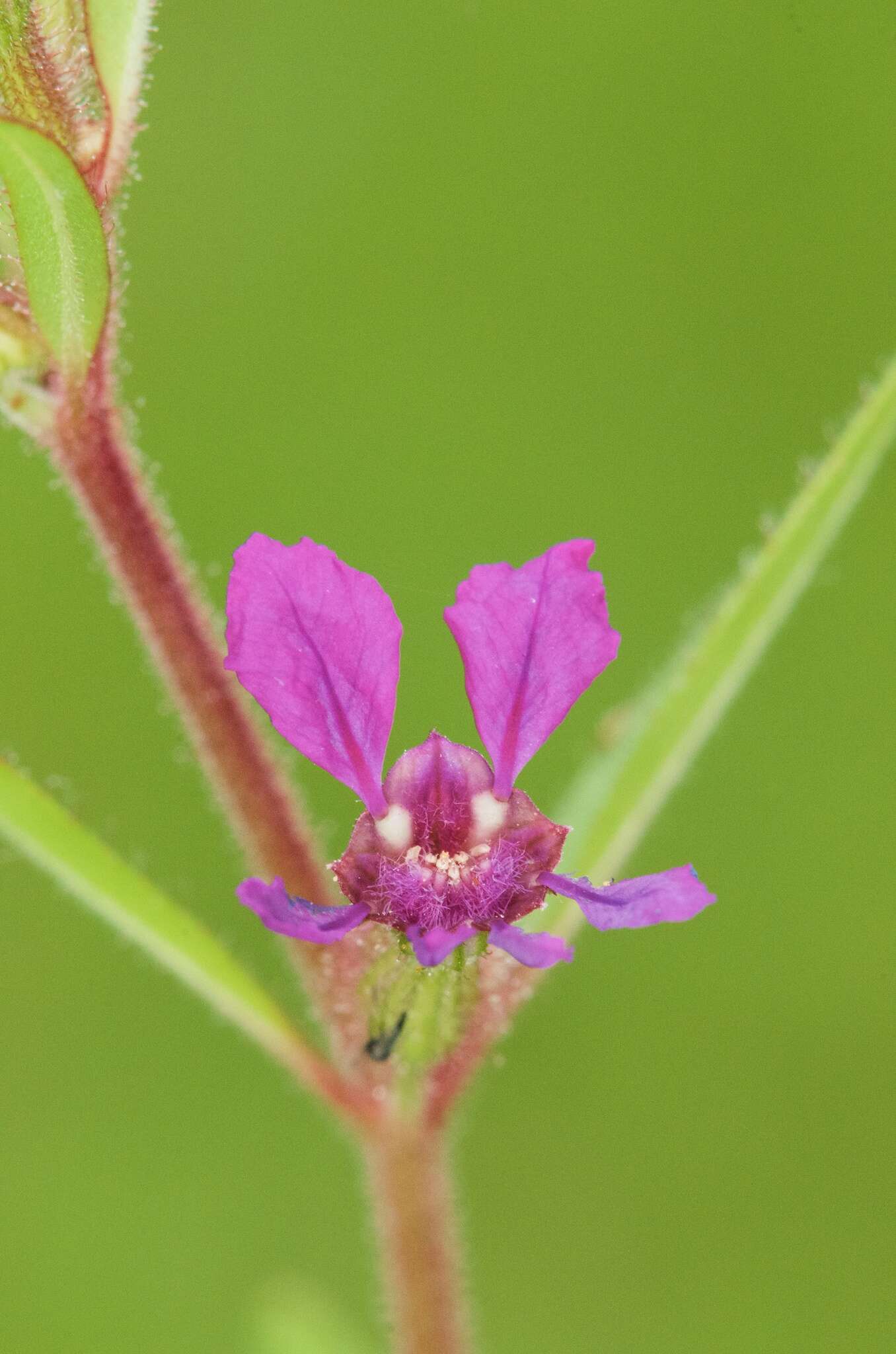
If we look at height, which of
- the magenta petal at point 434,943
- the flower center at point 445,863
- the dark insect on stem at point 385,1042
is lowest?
the magenta petal at point 434,943

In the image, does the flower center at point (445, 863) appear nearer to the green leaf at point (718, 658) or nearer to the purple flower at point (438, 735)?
the purple flower at point (438, 735)

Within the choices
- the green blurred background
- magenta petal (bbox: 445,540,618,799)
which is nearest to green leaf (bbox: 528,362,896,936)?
magenta petal (bbox: 445,540,618,799)

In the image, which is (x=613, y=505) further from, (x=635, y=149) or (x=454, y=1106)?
(x=454, y=1106)

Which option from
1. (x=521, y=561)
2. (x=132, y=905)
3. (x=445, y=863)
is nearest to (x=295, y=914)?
(x=445, y=863)

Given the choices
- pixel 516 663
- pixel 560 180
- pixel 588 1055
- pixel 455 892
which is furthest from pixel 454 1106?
pixel 560 180

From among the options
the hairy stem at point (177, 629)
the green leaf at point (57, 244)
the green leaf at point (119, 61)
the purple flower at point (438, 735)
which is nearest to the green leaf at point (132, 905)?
the hairy stem at point (177, 629)
